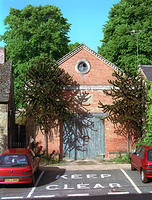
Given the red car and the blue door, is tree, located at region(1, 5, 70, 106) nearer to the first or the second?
the blue door

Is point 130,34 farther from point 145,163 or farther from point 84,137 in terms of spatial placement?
point 145,163

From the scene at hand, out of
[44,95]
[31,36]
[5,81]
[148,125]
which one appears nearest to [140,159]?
[148,125]

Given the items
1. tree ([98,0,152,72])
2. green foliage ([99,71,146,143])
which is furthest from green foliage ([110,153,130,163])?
tree ([98,0,152,72])

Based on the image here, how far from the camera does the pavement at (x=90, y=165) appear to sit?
1492 cm

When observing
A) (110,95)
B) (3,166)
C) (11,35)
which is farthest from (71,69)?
(11,35)

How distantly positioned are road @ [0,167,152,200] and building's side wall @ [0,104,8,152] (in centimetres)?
362

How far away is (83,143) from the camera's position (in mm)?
18109

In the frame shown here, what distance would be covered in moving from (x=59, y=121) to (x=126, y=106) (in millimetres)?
4483

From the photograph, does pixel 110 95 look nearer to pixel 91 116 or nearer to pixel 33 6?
pixel 91 116

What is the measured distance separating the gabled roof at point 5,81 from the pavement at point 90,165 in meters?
5.34

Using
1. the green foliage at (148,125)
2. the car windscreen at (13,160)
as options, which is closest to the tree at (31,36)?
the green foliage at (148,125)

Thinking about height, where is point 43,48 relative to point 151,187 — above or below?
above

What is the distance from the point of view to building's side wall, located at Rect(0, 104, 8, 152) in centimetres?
1587

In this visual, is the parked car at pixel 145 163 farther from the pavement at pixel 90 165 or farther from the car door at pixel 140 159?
the pavement at pixel 90 165
